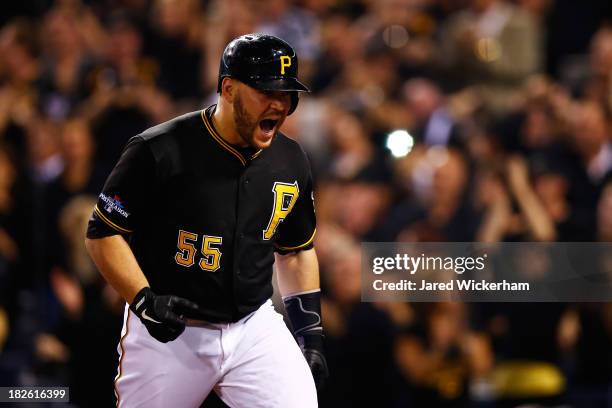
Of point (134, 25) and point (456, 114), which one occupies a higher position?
point (134, 25)

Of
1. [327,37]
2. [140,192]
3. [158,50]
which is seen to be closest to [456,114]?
[327,37]

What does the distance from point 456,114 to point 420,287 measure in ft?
3.64

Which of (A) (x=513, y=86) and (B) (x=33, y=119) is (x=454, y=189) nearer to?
(A) (x=513, y=86)

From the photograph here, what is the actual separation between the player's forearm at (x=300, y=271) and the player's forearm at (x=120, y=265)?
1.82ft

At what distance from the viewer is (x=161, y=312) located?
103 inches

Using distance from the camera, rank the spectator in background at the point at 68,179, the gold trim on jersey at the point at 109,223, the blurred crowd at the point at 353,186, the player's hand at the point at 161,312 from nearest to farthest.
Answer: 1. the player's hand at the point at 161,312
2. the gold trim on jersey at the point at 109,223
3. the blurred crowd at the point at 353,186
4. the spectator in background at the point at 68,179

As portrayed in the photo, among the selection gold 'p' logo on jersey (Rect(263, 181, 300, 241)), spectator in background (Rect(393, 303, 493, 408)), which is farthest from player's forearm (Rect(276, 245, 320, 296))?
spectator in background (Rect(393, 303, 493, 408))

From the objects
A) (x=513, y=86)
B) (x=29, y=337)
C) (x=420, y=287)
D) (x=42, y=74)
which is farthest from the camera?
(x=513, y=86)

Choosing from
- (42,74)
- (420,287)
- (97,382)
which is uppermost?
(42,74)

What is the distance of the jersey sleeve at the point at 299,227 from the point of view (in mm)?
3047

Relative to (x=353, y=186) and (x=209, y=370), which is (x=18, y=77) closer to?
(x=353, y=186)

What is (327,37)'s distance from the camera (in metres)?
5.52

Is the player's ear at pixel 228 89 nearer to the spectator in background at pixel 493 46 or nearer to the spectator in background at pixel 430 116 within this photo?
the spectator in background at pixel 430 116

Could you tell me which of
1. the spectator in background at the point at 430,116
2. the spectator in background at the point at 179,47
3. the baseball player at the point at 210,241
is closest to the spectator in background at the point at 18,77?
the spectator in background at the point at 179,47
